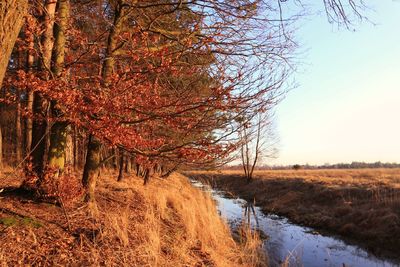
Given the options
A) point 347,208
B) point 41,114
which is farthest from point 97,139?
point 347,208

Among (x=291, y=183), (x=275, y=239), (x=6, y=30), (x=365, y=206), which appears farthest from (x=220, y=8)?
(x=291, y=183)

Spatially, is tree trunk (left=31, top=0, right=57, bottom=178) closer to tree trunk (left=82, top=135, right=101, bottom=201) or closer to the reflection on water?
tree trunk (left=82, top=135, right=101, bottom=201)

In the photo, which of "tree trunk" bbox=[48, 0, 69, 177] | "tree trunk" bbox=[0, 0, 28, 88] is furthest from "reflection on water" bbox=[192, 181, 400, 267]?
"tree trunk" bbox=[0, 0, 28, 88]

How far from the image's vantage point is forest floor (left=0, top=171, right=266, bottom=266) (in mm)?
5156

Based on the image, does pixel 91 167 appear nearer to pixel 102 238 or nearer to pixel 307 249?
pixel 102 238

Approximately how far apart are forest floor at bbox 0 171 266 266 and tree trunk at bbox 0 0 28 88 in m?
2.72

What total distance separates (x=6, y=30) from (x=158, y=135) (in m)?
5.00

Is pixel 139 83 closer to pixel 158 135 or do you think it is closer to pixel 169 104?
pixel 169 104

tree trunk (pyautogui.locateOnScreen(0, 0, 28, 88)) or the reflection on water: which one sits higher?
tree trunk (pyautogui.locateOnScreen(0, 0, 28, 88))

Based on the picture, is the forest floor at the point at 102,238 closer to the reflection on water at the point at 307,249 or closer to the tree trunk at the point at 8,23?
the reflection on water at the point at 307,249

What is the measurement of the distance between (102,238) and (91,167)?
2285mm

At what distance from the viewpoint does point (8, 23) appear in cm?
291

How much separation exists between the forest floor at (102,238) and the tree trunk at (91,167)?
40 cm

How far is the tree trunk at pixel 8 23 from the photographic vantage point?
9.40 feet
